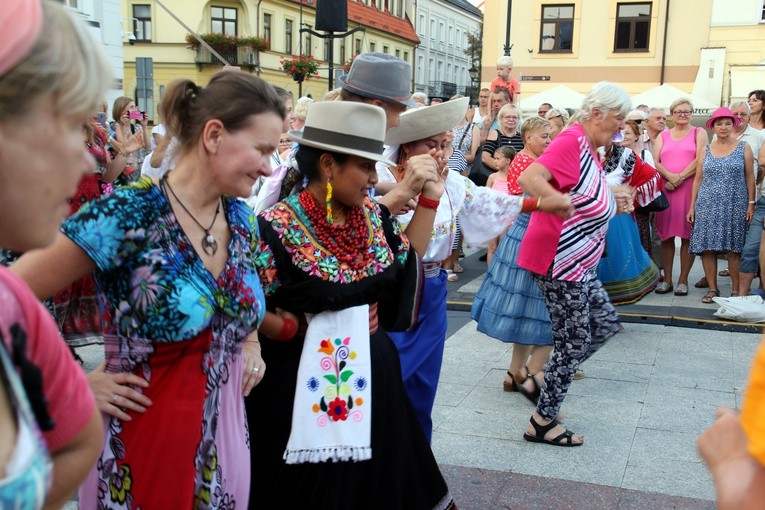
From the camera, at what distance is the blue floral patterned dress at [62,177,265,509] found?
82.3 inches

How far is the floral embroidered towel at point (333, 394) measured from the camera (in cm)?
271

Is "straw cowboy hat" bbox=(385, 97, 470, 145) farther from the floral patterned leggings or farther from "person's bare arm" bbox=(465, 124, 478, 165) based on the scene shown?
"person's bare arm" bbox=(465, 124, 478, 165)

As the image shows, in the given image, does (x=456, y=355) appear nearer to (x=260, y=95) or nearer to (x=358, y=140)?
(x=358, y=140)

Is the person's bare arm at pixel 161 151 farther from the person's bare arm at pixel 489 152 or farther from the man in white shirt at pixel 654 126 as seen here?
the man in white shirt at pixel 654 126

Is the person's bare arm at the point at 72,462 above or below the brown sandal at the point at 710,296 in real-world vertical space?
above

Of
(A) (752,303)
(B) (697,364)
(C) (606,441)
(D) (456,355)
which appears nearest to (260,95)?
(C) (606,441)

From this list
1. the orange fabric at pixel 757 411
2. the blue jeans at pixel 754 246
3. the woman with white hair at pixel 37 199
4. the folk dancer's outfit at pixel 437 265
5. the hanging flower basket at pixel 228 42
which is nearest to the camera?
the woman with white hair at pixel 37 199

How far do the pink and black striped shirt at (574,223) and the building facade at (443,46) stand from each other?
2393 inches

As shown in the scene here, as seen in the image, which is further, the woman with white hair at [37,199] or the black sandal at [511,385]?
the black sandal at [511,385]

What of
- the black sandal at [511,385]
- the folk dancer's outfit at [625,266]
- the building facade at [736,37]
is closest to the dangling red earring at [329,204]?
the black sandal at [511,385]

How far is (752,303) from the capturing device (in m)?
7.36

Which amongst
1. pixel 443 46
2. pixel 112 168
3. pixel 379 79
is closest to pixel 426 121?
pixel 379 79

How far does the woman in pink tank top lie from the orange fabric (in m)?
7.96

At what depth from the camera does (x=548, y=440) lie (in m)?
4.56
